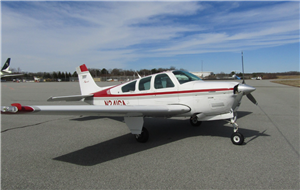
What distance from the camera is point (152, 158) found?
3.96 m

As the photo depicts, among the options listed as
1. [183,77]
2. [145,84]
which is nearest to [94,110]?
[145,84]

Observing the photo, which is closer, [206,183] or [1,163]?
[206,183]

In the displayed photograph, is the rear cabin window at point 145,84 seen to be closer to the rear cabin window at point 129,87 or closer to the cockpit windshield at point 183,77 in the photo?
the rear cabin window at point 129,87

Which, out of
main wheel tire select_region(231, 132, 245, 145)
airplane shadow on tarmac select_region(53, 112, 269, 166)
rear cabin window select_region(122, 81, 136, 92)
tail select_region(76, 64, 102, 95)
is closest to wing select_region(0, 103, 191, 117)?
airplane shadow on tarmac select_region(53, 112, 269, 166)

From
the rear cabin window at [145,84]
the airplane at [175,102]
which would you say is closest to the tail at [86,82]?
the airplane at [175,102]

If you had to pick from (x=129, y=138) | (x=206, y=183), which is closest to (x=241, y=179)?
(x=206, y=183)

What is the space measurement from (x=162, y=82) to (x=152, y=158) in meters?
2.22

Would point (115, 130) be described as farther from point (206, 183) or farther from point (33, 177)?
point (206, 183)

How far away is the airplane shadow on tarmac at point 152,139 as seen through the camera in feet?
13.3

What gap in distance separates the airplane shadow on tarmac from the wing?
0.82 metres

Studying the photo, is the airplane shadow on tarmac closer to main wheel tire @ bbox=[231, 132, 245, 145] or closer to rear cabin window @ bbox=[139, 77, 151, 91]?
main wheel tire @ bbox=[231, 132, 245, 145]

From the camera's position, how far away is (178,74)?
5.37 meters

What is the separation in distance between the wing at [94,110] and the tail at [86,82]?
12.0 ft

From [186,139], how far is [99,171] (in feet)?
8.16
